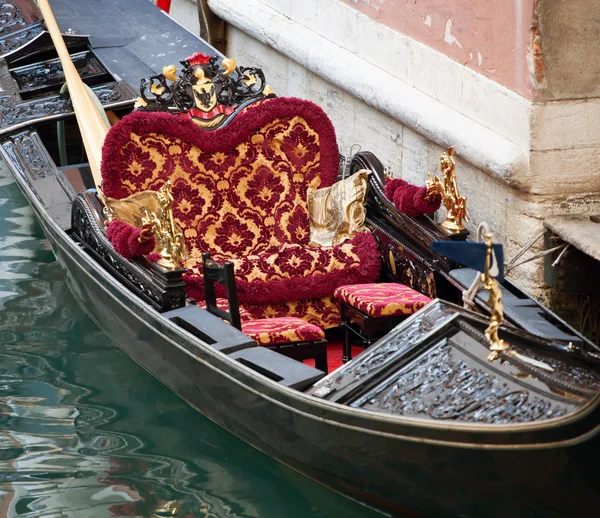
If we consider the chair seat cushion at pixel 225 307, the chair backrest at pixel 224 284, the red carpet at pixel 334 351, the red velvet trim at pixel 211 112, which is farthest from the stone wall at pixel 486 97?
the chair backrest at pixel 224 284

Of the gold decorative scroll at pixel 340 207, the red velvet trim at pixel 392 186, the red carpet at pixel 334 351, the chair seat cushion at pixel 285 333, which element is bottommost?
the red carpet at pixel 334 351

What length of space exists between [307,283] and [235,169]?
1.55ft

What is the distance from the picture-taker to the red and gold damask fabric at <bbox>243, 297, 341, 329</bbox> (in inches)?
144

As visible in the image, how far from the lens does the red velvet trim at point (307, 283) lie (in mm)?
3592

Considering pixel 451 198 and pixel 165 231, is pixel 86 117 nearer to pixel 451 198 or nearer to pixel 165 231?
pixel 165 231

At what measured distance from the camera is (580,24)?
354cm

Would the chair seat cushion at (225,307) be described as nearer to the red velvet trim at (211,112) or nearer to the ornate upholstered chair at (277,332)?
the ornate upholstered chair at (277,332)

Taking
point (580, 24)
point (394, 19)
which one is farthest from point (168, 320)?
point (394, 19)

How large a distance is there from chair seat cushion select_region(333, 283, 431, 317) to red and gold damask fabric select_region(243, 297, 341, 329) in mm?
118

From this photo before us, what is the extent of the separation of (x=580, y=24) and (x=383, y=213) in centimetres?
87

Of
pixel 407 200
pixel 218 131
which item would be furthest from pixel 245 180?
pixel 407 200

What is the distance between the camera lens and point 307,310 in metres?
3.69

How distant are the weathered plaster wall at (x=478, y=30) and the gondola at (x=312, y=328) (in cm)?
55

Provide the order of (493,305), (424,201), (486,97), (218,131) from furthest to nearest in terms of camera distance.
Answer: (486,97) < (218,131) < (424,201) < (493,305)
